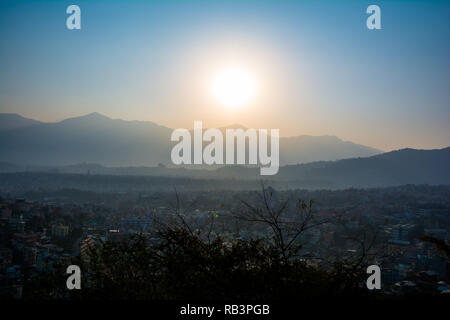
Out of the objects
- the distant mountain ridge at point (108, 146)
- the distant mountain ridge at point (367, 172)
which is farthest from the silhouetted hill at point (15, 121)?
the distant mountain ridge at point (367, 172)

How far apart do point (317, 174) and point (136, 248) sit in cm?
5429

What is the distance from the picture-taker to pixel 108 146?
4208 inches

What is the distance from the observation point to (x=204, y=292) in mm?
3426

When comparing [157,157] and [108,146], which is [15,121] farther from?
[157,157]

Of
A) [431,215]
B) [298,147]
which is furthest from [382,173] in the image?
[298,147]

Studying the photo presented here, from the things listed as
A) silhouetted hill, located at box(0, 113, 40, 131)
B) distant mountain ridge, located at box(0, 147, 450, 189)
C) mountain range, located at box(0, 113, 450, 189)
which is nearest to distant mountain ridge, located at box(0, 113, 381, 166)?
mountain range, located at box(0, 113, 450, 189)

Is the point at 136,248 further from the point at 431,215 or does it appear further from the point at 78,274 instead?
the point at 431,215

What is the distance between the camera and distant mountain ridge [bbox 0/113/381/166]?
89.1m

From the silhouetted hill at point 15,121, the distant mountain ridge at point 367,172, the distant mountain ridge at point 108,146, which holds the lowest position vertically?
the distant mountain ridge at point 367,172

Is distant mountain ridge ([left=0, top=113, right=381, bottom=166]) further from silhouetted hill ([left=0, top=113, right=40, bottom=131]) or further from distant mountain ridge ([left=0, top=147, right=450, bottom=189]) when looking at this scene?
distant mountain ridge ([left=0, top=147, right=450, bottom=189])

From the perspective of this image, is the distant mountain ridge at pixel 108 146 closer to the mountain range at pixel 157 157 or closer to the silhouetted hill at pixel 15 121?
the mountain range at pixel 157 157

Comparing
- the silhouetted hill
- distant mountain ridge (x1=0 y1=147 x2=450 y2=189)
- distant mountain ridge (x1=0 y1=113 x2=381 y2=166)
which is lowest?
distant mountain ridge (x1=0 y1=147 x2=450 y2=189)

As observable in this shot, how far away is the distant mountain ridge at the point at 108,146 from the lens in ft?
292
